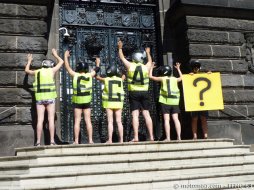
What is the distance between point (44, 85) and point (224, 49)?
5770mm

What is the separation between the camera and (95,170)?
24.0ft

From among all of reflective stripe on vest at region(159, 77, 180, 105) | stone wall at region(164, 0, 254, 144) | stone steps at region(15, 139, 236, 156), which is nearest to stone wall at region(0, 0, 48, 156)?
stone steps at region(15, 139, 236, 156)

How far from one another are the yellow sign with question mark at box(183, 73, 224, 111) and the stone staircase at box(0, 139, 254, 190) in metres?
1.67

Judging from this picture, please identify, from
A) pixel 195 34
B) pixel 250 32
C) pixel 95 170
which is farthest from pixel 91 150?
pixel 250 32

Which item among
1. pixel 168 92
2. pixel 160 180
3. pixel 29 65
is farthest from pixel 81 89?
pixel 160 180

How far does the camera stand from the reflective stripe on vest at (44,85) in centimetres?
920

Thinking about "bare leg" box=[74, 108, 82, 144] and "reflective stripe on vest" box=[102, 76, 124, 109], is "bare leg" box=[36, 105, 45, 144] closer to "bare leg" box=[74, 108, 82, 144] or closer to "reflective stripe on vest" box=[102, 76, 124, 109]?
"bare leg" box=[74, 108, 82, 144]

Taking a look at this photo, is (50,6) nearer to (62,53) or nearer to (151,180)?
(62,53)

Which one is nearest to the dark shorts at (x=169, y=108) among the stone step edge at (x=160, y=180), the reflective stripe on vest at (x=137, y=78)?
the reflective stripe on vest at (x=137, y=78)

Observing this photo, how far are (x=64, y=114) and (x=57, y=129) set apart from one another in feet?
2.42

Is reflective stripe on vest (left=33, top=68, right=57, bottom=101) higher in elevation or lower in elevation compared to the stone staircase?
higher

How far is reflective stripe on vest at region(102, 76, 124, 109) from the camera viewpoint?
9.42m

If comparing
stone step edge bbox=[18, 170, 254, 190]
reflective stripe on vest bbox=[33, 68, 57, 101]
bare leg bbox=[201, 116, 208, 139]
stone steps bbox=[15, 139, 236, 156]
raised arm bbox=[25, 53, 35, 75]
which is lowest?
stone step edge bbox=[18, 170, 254, 190]

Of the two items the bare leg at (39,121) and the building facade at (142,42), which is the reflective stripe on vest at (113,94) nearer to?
the bare leg at (39,121)
